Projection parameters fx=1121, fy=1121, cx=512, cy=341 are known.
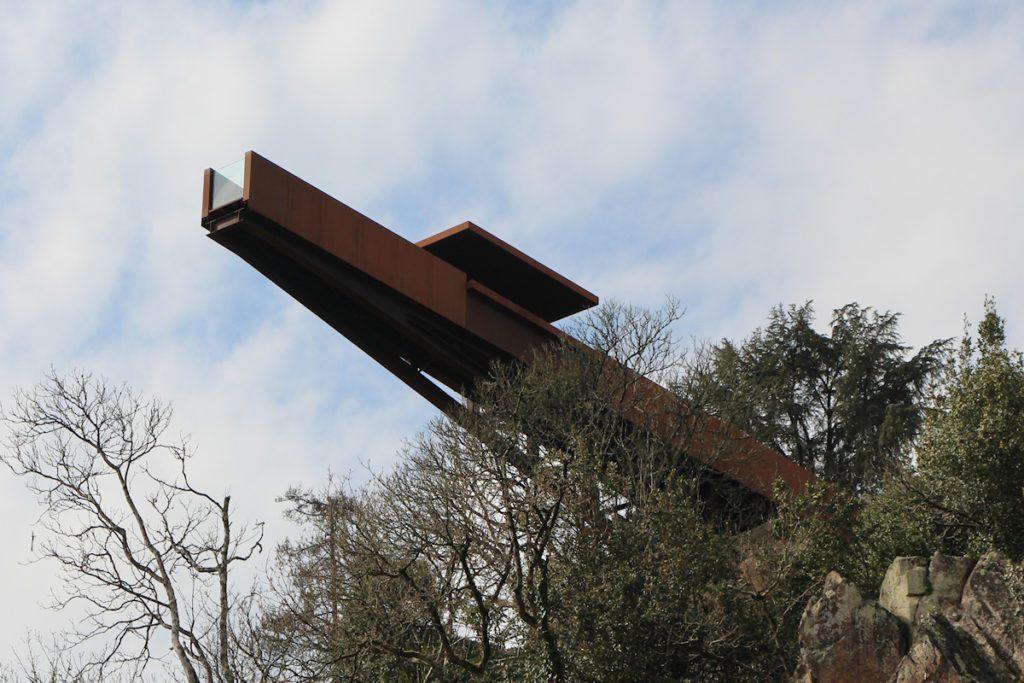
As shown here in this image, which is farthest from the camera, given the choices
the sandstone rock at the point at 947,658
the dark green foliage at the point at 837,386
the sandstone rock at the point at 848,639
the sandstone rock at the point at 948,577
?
the dark green foliage at the point at 837,386

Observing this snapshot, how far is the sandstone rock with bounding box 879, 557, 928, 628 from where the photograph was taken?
13.7 meters

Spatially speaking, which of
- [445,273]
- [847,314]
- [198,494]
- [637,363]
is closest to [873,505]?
[637,363]

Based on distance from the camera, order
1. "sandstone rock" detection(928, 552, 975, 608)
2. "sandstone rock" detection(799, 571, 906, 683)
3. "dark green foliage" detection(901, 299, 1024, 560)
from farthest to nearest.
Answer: "dark green foliage" detection(901, 299, 1024, 560), "sandstone rock" detection(928, 552, 975, 608), "sandstone rock" detection(799, 571, 906, 683)

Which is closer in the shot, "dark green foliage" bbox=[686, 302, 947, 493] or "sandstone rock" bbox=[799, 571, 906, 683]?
"sandstone rock" bbox=[799, 571, 906, 683]

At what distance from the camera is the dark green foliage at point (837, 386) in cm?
3123

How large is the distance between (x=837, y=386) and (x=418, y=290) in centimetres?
1790

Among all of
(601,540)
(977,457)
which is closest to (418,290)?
(601,540)

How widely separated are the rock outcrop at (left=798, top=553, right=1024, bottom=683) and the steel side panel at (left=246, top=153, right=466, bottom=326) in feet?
29.1

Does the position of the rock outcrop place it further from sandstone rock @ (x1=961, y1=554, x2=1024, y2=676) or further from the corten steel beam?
the corten steel beam

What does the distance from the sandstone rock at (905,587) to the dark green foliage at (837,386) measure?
15565mm

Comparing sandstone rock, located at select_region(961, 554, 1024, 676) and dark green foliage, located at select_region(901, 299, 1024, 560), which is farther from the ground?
dark green foliage, located at select_region(901, 299, 1024, 560)

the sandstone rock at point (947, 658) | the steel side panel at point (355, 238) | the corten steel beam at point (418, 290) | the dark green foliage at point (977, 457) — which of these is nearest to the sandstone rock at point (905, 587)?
the sandstone rock at point (947, 658)

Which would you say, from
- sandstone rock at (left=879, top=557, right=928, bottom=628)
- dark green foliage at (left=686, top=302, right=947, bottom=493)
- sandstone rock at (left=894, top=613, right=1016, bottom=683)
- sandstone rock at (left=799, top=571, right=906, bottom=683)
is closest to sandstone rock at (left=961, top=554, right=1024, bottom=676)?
sandstone rock at (left=894, top=613, right=1016, bottom=683)

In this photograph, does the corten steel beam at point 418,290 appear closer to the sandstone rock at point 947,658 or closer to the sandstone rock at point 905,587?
the sandstone rock at point 905,587
